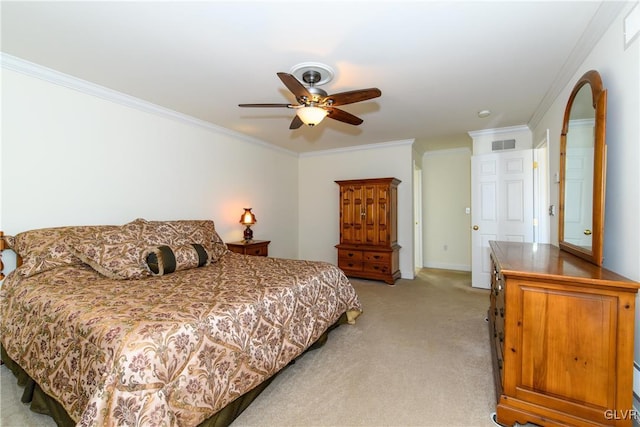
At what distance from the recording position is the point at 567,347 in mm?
1480

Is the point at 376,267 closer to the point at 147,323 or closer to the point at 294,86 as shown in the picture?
the point at 294,86

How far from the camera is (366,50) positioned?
85.2 inches

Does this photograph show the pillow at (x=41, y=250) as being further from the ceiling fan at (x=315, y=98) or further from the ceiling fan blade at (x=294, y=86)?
the ceiling fan blade at (x=294, y=86)

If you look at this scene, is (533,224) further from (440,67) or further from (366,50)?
(366,50)

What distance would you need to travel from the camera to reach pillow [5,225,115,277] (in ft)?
6.78

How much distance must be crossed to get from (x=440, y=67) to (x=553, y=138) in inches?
65.8

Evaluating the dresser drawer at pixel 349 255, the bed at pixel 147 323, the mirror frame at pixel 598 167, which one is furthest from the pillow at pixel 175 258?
the mirror frame at pixel 598 167

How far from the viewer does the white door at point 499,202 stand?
401 centimetres

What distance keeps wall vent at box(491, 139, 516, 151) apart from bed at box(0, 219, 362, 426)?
332 centimetres

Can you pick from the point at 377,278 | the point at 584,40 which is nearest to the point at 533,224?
the point at 377,278

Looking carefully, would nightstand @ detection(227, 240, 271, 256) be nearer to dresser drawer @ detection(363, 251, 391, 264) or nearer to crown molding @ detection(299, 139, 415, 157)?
dresser drawer @ detection(363, 251, 391, 264)

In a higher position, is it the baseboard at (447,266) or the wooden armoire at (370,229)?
Result: the wooden armoire at (370,229)

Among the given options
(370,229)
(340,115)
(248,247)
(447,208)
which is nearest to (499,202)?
(447,208)

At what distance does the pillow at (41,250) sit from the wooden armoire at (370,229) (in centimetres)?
360
